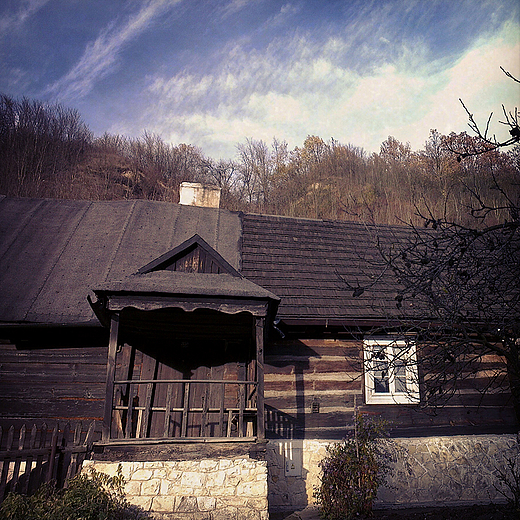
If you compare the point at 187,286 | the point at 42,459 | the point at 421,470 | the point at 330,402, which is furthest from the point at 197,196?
the point at 421,470

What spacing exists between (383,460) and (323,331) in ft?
8.84

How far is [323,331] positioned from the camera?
9.57 m

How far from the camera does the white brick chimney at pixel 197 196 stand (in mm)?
13312

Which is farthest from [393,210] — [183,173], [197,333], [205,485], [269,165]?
[205,485]

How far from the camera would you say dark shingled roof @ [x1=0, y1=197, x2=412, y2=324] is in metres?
8.82

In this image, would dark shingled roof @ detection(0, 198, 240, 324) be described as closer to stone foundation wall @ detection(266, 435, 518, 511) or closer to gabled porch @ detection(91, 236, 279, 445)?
gabled porch @ detection(91, 236, 279, 445)

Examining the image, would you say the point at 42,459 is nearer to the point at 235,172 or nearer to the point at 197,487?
the point at 197,487

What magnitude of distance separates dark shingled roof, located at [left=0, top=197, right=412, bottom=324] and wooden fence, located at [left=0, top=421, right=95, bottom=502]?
7.83 ft

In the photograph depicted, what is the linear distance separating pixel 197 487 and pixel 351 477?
9.18ft

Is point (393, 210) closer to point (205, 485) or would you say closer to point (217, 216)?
point (217, 216)

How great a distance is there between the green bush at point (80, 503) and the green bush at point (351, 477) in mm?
3146

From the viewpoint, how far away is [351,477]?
7.77 metres

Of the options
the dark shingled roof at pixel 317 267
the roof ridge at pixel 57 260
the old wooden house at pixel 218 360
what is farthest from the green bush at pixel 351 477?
the roof ridge at pixel 57 260

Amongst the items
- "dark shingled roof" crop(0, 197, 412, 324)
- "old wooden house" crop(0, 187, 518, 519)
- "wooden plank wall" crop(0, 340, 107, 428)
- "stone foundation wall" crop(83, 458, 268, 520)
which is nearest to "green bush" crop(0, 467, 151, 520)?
"stone foundation wall" crop(83, 458, 268, 520)
